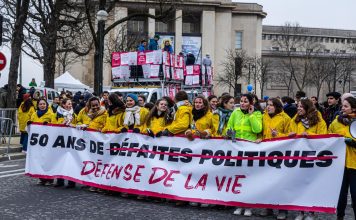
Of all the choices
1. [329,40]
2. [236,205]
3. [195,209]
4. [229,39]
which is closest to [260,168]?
[236,205]

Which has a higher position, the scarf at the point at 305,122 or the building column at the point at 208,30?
the building column at the point at 208,30

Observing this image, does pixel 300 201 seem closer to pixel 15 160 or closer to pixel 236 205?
pixel 236 205

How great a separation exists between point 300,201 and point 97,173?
150 inches

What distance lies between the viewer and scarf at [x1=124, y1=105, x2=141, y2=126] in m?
10.5

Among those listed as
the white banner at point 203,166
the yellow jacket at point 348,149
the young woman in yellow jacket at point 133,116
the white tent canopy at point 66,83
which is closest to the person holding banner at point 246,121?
the white banner at point 203,166

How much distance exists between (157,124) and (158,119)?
0.28 ft

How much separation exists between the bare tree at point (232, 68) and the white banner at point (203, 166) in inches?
2095

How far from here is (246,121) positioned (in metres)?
9.27

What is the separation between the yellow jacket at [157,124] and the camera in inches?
396

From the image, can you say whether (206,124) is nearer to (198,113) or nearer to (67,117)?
(198,113)

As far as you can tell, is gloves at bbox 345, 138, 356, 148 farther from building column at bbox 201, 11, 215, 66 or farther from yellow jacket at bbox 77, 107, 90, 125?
building column at bbox 201, 11, 215, 66

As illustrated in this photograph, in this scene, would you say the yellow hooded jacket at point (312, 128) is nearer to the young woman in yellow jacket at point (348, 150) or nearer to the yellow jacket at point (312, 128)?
→ the yellow jacket at point (312, 128)

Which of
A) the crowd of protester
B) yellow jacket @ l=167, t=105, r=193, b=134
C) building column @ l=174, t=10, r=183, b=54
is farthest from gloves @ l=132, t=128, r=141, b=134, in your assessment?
building column @ l=174, t=10, r=183, b=54

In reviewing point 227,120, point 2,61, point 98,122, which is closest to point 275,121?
point 227,120
